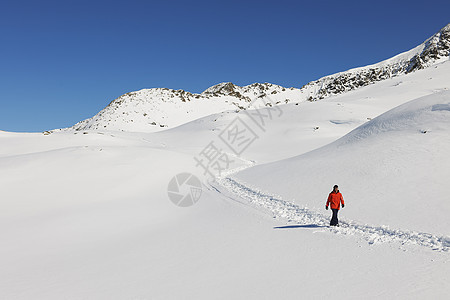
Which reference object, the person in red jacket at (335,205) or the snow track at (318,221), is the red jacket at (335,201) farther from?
the snow track at (318,221)

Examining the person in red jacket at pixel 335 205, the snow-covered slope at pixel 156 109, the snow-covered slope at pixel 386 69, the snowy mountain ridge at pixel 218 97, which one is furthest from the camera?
the snow-covered slope at pixel 386 69

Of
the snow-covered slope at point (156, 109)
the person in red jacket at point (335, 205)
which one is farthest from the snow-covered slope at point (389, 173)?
the snow-covered slope at point (156, 109)

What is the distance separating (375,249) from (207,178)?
16.9 metres

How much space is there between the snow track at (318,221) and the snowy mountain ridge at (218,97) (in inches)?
2642

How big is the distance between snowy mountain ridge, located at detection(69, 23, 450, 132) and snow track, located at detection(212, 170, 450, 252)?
67.1m

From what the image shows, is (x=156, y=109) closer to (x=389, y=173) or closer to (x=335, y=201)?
(x=389, y=173)

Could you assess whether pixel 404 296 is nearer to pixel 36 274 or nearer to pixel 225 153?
pixel 36 274

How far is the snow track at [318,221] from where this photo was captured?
7.78 meters

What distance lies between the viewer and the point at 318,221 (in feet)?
35.1

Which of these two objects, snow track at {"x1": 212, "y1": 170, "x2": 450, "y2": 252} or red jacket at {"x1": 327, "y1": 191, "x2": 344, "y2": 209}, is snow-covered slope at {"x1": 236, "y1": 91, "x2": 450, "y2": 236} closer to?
snow track at {"x1": 212, "y1": 170, "x2": 450, "y2": 252}

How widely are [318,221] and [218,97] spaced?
112m

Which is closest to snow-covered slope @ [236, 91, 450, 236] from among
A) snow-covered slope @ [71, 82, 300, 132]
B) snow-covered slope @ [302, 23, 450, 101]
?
snow-covered slope @ [71, 82, 300, 132]

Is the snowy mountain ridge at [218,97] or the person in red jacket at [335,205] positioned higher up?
the snowy mountain ridge at [218,97]

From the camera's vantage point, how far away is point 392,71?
131m
